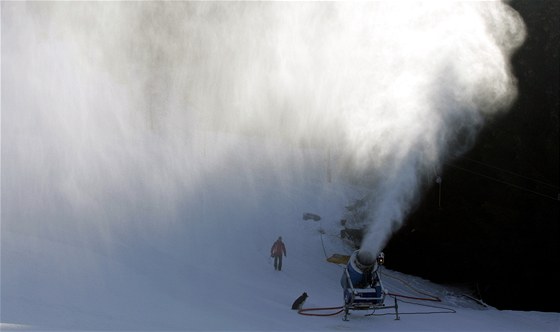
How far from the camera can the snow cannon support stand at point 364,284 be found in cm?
850

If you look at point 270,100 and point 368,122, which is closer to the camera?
point 368,122

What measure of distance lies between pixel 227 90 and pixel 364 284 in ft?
53.9

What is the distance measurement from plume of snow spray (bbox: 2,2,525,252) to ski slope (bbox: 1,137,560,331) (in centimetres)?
141

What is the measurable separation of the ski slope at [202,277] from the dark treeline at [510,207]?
828 millimetres

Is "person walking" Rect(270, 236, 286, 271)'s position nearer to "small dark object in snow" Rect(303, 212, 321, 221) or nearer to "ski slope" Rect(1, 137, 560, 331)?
"ski slope" Rect(1, 137, 560, 331)

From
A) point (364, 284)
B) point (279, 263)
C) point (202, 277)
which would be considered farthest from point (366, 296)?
point (279, 263)

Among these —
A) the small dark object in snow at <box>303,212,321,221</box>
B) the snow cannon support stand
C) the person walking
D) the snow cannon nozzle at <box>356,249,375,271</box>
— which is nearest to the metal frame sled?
the snow cannon support stand

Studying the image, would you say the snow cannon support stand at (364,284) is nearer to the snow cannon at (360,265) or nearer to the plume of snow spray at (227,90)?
the snow cannon at (360,265)

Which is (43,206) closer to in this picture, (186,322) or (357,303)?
(186,322)

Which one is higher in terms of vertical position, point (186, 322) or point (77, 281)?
point (77, 281)

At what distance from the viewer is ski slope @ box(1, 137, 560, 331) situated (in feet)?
25.6

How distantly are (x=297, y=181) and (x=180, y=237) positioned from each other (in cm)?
883

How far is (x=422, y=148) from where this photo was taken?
1327cm

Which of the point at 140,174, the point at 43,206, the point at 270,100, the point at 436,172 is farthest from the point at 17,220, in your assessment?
the point at 270,100
